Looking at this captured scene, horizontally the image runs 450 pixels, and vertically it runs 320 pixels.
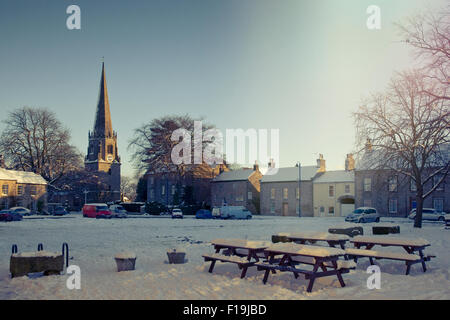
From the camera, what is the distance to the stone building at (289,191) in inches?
2491

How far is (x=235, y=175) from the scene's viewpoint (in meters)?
73.5

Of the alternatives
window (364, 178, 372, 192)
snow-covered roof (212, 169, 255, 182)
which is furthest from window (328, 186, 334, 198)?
snow-covered roof (212, 169, 255, 182)

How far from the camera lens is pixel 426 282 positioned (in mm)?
10125

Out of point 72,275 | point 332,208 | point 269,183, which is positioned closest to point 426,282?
point 72,275

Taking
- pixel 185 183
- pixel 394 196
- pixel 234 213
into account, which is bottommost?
pixel 234 213

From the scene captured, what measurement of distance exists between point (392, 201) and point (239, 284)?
49978 mm

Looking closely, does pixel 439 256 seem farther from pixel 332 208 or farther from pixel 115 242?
pixel 332 208

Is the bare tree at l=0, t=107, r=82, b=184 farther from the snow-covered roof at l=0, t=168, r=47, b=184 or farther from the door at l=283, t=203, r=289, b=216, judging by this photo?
the door at l=283, t=203, r=289, b=216

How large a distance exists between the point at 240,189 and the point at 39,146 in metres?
32.4

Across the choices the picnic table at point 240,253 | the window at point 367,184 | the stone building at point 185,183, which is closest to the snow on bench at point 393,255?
the picnic table at point 240,253

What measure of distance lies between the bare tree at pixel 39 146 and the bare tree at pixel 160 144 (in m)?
9.77

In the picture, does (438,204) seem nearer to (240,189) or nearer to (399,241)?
(240,189)

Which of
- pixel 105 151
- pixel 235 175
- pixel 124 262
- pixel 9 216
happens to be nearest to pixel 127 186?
pixel 105 151

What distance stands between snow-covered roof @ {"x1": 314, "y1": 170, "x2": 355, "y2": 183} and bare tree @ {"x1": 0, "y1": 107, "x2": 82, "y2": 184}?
37.5 metres
